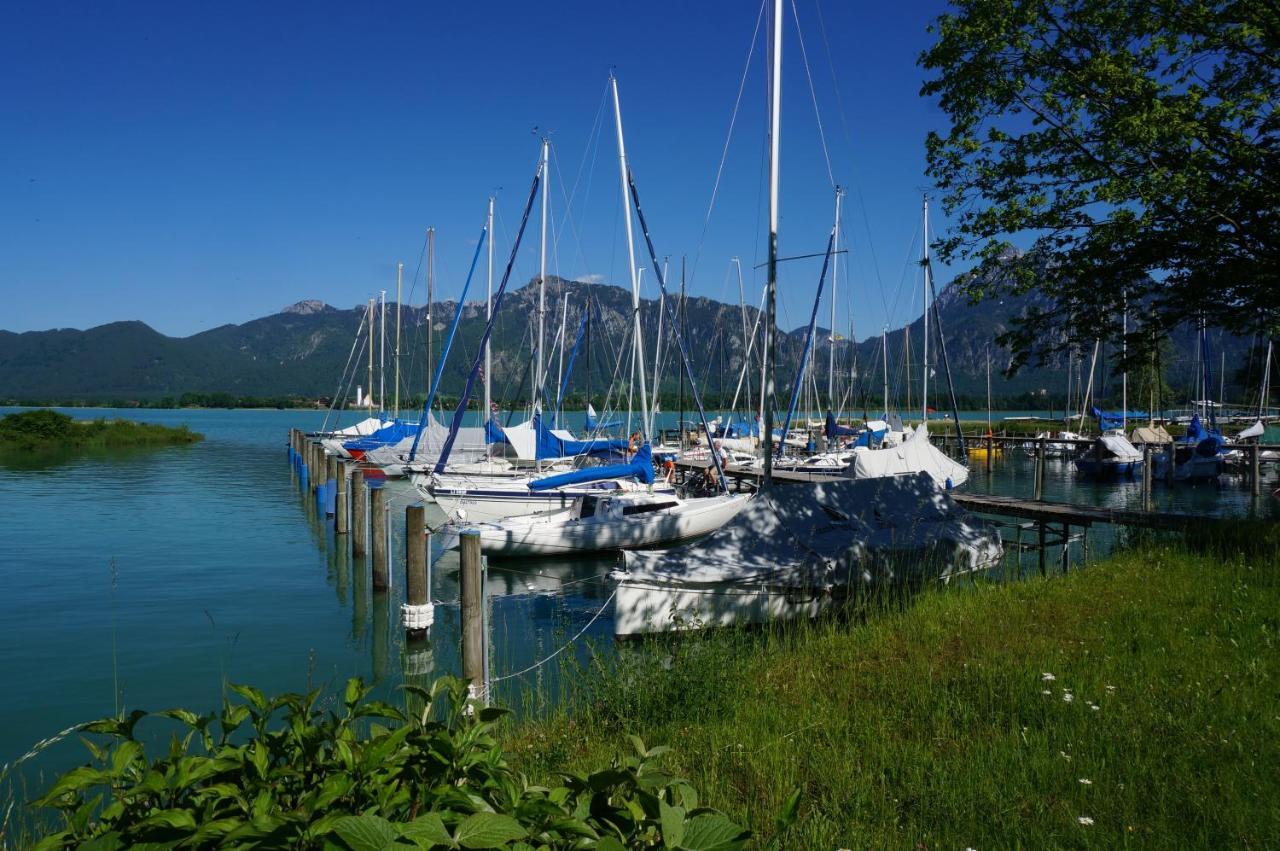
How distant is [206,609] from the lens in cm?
1515

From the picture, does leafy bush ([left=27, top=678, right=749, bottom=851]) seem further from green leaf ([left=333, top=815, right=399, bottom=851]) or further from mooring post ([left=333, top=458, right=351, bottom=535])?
mooring post ([left=333, top=458, right=351, bottom=535])

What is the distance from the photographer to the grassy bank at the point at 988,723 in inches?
169

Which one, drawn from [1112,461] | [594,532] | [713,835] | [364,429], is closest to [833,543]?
[594,532]

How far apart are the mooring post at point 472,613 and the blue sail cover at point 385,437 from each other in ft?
122

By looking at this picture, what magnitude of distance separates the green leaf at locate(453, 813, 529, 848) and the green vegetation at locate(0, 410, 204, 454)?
61.3m

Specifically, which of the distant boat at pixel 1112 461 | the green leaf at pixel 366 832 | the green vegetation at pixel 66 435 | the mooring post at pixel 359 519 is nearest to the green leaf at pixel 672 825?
the green leaf at pixel 366 832

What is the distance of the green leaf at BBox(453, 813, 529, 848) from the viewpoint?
2.10m

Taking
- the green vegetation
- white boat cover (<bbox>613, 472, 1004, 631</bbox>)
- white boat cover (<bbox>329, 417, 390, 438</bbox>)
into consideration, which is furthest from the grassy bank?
the green vegetation

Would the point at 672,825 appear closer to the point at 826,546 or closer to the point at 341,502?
the point at 826,546

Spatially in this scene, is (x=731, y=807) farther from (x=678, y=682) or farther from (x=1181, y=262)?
(x=1181, y=262)

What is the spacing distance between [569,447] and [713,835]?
3257cm

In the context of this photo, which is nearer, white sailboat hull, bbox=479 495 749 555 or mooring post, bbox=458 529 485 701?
mooring post, bbox=458 529 485 701

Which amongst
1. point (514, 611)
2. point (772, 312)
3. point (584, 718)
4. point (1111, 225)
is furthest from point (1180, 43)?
point (514, 611)

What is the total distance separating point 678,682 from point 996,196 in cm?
747
